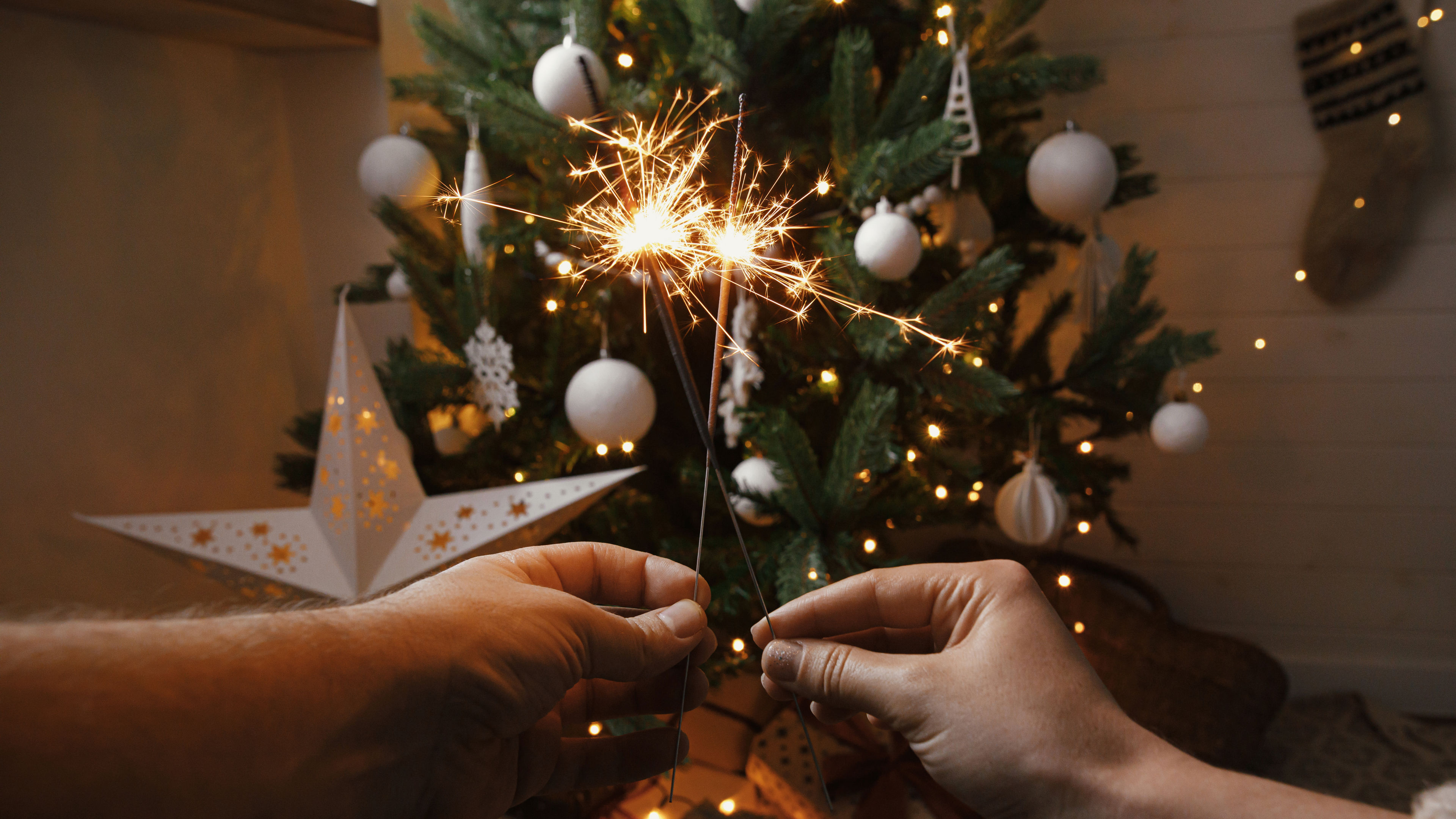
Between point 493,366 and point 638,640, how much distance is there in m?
0.47

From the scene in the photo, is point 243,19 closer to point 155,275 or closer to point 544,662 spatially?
point 155,275

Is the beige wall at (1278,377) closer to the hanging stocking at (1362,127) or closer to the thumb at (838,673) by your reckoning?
the hanging stocking at (1362,127)

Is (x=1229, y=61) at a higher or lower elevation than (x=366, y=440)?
higher

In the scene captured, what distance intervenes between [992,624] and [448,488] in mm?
792

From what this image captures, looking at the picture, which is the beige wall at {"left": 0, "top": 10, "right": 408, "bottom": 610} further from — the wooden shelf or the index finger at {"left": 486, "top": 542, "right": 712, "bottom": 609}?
the index finger at {"left": 486, "top": 542, "right": 712, "bottom": 609}

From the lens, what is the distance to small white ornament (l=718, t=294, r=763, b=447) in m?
0.85

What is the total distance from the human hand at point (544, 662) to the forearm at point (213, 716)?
0.02 meters

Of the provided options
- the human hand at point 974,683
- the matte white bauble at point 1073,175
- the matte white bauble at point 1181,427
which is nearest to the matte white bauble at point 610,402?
the human hand at point 974,683

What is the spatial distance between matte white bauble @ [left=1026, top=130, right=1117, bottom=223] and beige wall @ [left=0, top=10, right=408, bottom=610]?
41.7 inches

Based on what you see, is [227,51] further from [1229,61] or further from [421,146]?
[1229,61]

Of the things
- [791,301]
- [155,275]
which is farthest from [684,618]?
[155,275]

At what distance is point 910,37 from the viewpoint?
0.99m

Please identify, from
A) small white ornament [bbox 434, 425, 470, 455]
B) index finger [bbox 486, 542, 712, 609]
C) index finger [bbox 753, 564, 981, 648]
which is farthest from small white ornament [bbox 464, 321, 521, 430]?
index finger [bbox 753, 564, 981, 648]

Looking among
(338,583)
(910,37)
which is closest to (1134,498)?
(910,37)
